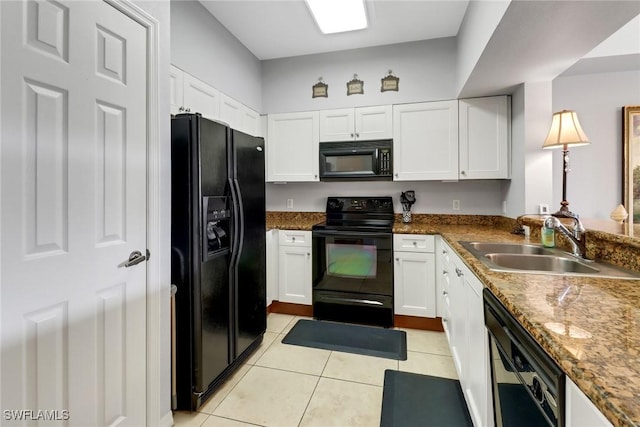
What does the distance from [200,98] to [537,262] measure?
258 cm

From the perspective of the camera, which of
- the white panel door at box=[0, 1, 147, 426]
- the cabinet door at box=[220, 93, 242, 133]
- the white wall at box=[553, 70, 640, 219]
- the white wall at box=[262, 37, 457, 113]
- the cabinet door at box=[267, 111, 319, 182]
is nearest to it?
the white panel door at box=[0, 1, 147, 426]

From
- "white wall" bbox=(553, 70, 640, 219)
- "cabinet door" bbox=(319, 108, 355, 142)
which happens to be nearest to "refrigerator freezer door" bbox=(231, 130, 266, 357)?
"cabinet door" bbox=(319, 108, 355, 142)

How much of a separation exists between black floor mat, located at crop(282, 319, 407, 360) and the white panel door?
1312 mm

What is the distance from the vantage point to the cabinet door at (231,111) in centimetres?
269

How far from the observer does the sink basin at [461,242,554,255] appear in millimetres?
1781

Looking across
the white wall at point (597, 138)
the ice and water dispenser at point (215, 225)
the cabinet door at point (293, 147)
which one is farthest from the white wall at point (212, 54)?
the white wall at point (597, 138)

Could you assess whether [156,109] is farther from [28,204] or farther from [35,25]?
[28,204]

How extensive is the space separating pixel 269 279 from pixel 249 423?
4.63 feet

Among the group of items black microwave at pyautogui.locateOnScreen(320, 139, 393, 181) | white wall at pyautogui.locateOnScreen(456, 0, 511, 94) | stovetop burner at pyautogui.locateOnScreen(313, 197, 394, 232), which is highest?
white wall at pyautogui.locateOnScreen(456, 0, 511, 94)

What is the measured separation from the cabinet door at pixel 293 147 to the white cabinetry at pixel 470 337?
66.5 inches

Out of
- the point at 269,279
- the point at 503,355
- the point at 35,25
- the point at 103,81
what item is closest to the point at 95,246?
the point at 103,81

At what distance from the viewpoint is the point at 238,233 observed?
195 centimetres

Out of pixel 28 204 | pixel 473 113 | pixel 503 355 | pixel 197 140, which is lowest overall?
pixel 503 355

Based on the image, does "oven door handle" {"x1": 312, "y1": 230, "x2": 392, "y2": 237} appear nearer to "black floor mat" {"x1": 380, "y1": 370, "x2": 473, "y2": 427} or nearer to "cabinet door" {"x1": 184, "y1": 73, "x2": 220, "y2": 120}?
"black floor mat" {"x1": 380, "y1": 370, "x2": 473, "y2": 427}
